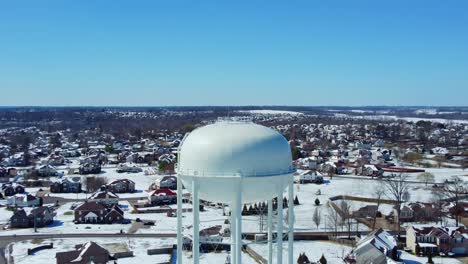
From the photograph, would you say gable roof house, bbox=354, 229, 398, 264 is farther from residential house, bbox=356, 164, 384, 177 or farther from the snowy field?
residential house, bbox=356, 164, 384, 177

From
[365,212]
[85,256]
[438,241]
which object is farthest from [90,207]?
[438,241]

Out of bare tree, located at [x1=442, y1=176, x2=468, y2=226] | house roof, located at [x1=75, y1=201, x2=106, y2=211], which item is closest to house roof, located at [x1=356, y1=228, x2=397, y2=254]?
bare tree, located at [x1=442, y1=176, x2=468, y2=226]

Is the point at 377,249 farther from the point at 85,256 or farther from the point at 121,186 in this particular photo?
the point at 121,186

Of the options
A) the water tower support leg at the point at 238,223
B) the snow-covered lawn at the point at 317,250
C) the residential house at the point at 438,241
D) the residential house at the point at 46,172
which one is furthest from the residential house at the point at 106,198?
the water tower support leg at the point at 238,223

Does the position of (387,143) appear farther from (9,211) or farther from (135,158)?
(9,211)

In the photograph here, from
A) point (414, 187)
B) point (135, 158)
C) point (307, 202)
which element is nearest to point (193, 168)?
point (307, 202)

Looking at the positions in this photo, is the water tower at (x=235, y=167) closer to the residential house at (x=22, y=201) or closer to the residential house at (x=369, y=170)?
the residential house at (x=22, y=201)
